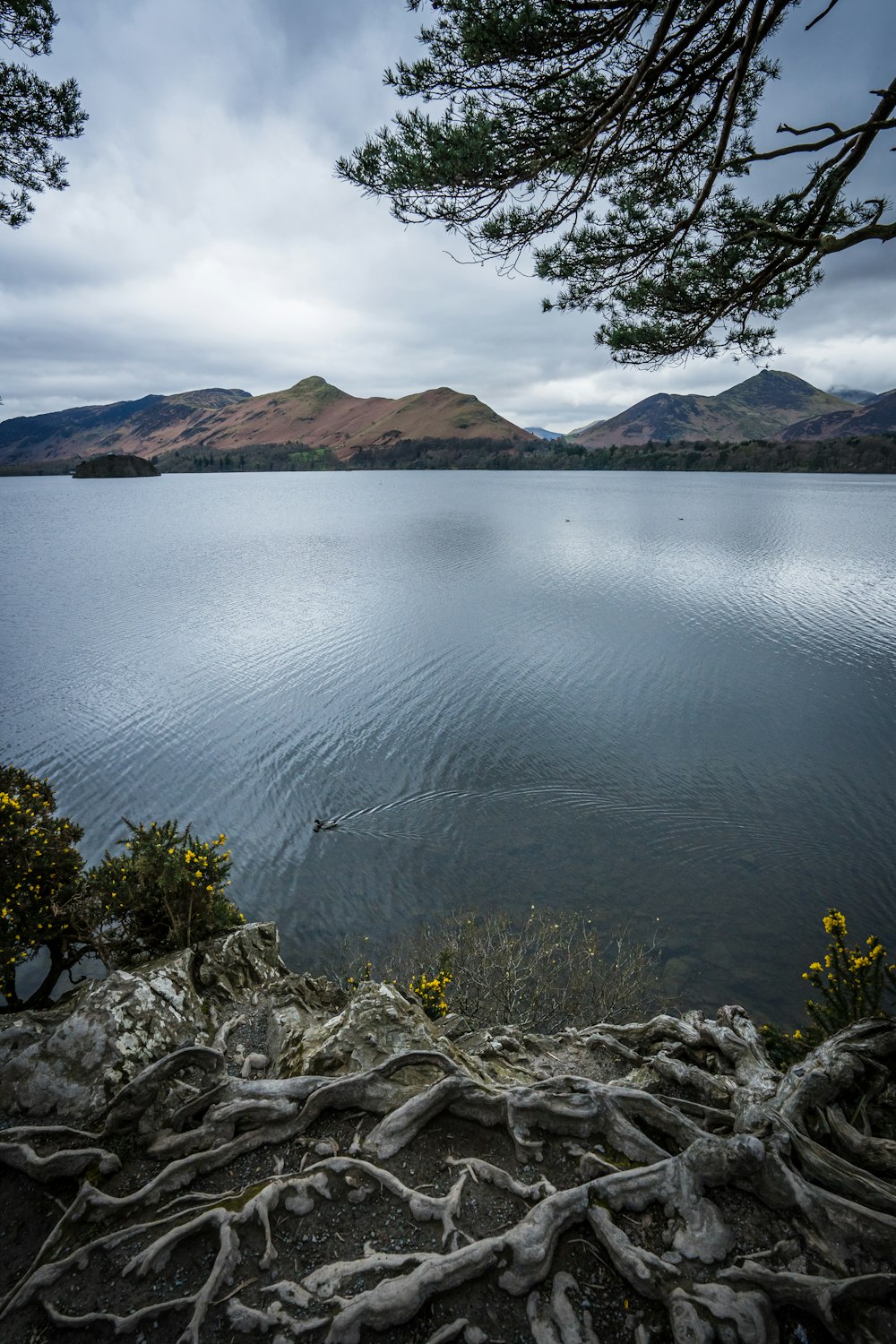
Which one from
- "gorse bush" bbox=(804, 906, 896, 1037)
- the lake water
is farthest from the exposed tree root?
the lake water

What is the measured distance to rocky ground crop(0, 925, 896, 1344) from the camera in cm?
381

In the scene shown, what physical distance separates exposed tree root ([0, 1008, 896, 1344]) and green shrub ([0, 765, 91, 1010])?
12.6 ft

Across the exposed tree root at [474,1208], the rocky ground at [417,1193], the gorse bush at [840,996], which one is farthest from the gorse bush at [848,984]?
the exposed tree root at [474,1208]

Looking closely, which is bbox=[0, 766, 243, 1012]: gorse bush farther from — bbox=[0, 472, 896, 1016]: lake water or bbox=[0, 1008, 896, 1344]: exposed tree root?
bbox=[0, 472, 896, 1016]: lake water

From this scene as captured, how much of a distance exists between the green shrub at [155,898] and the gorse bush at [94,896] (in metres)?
0.01

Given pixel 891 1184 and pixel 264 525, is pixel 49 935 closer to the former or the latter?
pixel 891 1184

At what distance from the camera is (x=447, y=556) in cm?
5512

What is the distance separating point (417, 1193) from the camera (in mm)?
4652

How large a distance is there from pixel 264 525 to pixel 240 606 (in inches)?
1940

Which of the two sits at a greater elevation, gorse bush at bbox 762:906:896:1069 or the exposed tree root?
the exposed tree root

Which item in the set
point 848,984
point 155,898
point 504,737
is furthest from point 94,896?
point 504,737

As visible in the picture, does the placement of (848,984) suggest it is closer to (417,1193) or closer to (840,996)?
(840,996)

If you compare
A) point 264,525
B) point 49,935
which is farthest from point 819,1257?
point 264,525

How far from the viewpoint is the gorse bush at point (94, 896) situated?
8391 mm
